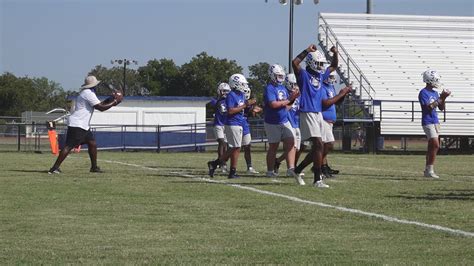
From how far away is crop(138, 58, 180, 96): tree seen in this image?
331 ft

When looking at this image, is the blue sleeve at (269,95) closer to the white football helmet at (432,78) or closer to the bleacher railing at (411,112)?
the white football helmet at (432,78)

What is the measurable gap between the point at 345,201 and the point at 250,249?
4130 mm

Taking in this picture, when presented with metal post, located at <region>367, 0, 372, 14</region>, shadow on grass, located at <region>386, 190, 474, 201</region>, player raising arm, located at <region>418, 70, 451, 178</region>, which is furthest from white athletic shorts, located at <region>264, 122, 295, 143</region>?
metal post, located at <region>367, 0, 372, 14</region>

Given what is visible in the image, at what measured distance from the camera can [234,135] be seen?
15469mm

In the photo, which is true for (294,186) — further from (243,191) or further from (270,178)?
(270,178)

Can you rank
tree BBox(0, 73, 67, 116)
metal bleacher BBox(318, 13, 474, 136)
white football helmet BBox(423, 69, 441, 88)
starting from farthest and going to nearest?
tree BBox(0, 73, 67, 116), metal bleacher BBox(318, 13, 474, 136), white football helmet BBox(423, 69, 441, 88)

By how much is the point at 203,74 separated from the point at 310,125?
84.6m

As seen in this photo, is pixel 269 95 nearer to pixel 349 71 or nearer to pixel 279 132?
pixel 279 132

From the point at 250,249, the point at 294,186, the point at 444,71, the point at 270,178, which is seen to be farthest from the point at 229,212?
the point at 444,71

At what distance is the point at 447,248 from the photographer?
694 cm

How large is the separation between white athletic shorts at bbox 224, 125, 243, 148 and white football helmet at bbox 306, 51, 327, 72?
7.56ft

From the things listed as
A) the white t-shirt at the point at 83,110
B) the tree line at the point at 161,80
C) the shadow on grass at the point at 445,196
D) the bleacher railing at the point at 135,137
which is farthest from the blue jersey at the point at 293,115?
the tree line at the point at 161,80

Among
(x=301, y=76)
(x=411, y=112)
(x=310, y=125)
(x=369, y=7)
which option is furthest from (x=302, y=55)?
(x=369, y=7)

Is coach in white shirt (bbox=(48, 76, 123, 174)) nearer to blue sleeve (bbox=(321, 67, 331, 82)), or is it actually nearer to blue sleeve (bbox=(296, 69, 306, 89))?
blue sleeve (bbox=(321, 67, 331, 82))
